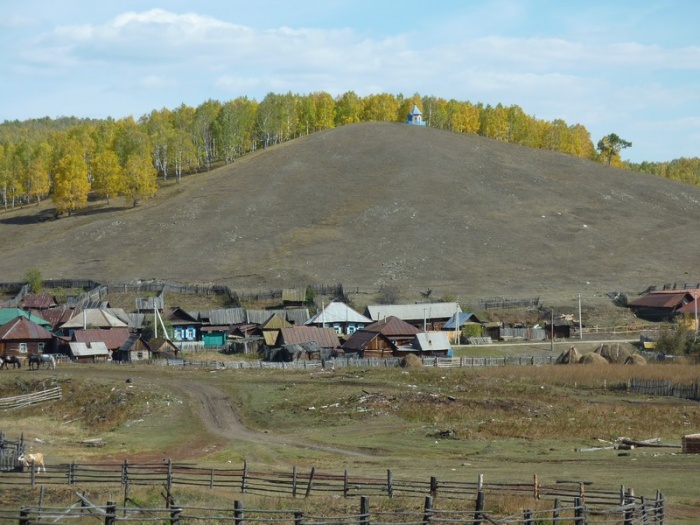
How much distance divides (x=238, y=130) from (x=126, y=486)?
158 m

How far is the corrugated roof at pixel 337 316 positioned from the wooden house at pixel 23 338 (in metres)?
24.3

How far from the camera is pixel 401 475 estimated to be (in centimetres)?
3791

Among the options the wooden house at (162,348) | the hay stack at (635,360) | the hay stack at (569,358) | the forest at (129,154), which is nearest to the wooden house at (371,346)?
the wooden house at (162,348)

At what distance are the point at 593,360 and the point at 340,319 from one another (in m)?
28.2

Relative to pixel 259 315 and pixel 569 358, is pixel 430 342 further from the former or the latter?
pixel 259 315

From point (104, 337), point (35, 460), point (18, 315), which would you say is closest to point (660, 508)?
point (35, 460)

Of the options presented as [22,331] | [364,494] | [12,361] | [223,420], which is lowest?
[223,420]

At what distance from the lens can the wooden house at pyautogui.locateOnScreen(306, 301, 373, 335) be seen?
9894 cm

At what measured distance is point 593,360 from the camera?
260 feet

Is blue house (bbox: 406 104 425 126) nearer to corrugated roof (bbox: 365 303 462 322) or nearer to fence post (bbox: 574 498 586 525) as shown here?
corrugated roof (bbox: 365 303 462 322)

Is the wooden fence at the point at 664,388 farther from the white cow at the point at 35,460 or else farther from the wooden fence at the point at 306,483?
the white cow at the point at 35,460

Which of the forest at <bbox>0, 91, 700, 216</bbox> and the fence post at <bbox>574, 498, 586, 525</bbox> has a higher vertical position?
the forest at <bbox>0, 91, 700, 216</bbox>

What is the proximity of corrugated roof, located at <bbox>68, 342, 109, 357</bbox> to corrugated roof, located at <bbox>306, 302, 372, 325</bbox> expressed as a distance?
67.7ft

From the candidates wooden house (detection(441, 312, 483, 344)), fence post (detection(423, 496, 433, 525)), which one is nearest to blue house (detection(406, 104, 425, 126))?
wooden house (detection(441, 312, 483, 344))
